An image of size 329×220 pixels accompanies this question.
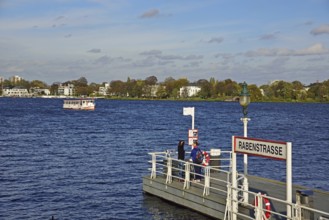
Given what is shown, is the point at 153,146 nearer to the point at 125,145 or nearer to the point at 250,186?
the point at 125,145

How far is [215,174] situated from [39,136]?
129ft

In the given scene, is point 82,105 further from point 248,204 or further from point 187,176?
point 248,204

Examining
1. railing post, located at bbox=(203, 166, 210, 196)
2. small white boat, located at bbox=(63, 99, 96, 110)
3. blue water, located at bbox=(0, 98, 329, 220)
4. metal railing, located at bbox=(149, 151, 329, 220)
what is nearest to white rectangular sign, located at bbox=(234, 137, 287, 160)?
metal railing, located at bbox=(149, 151, 329, 220)

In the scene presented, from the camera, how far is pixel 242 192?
17.1 metres

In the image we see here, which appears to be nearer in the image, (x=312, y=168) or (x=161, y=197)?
(x=161, y=197)

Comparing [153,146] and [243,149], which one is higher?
[243,149]

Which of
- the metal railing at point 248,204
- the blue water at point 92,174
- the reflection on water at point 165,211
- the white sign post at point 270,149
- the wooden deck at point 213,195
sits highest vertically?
the white sign post at point 270,149

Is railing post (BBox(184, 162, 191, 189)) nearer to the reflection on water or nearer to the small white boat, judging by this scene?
the reflection on water

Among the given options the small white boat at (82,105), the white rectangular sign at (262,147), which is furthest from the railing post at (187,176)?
the small white boat at (82,105)

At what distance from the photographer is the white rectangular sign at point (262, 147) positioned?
1340 centimetres

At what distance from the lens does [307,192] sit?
12641 millimetres

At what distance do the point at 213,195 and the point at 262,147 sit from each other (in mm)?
4066

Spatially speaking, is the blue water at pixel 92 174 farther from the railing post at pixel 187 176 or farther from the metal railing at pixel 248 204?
the metal railing at pixel 248 204

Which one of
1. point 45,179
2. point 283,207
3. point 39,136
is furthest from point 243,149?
point 39,136
